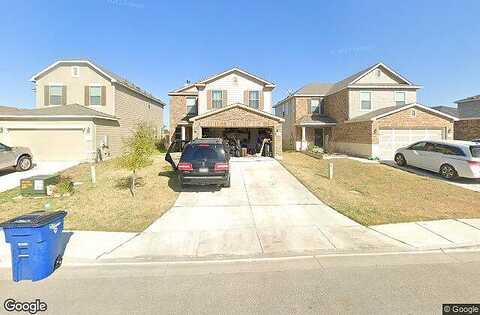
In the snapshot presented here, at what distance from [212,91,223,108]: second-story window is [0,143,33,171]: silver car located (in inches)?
500

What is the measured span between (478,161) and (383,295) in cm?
1252

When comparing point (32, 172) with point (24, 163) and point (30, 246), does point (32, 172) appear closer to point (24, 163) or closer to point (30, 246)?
point (24, 163)

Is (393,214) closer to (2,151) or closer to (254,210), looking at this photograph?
(254,210)

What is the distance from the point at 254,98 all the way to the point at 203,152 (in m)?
13.1

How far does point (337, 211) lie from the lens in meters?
8.30

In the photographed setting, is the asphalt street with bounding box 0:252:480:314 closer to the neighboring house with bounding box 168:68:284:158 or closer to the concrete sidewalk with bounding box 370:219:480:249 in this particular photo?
the concrete sidewalk with bounding box 370:219:480:249

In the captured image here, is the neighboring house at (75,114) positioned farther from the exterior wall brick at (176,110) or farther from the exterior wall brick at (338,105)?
the exterior wall brick at (338,105)

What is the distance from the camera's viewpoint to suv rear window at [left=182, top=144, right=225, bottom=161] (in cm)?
1011

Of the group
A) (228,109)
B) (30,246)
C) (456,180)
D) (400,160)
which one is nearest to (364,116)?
(400,160)

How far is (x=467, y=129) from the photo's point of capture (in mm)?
23219

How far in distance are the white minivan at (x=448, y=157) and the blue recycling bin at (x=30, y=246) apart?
16075 millimetres

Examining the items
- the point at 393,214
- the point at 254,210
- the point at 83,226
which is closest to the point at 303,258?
the point at 254,210

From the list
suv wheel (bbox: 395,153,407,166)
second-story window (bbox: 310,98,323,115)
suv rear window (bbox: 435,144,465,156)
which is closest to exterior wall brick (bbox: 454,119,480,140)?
suv wheel (bbox: 395,153,407,166)

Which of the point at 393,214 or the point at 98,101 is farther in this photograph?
the point at 98,101
